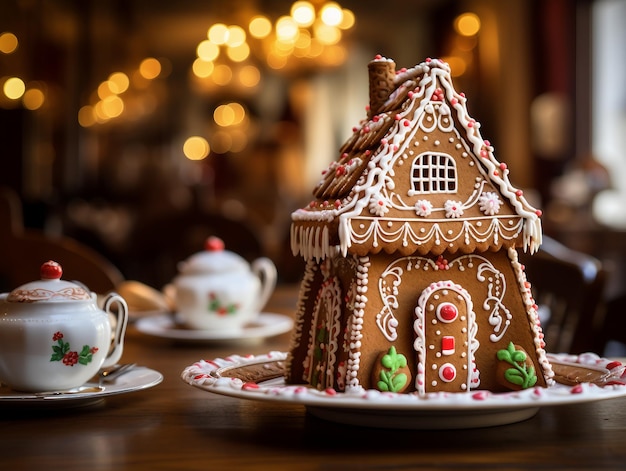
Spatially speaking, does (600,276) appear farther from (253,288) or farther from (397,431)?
(397,431)

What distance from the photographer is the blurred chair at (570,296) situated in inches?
68.3

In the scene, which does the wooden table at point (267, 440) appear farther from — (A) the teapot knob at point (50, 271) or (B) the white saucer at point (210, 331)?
(B) the white saucer at point (210, 331)

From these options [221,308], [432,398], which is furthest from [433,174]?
[221,308]

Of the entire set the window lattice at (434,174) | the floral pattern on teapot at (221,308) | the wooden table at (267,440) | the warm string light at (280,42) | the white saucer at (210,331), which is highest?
→ the warm string light at (280,42)

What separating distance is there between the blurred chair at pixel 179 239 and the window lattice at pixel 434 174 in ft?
6.73

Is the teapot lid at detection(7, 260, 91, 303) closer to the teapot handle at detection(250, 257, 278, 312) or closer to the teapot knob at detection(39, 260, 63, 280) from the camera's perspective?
the teapot knob at detection(39, 260, 63, 280)

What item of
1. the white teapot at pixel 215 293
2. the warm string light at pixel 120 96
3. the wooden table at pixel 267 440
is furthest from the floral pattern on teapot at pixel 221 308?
the warm string light at pixel 120 96

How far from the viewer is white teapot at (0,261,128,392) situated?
107 centimetres

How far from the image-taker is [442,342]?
1003mm

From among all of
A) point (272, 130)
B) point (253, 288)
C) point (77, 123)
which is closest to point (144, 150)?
point (272, 130)

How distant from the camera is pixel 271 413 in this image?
3.43ft

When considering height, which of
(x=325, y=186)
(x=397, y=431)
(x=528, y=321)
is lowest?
(x=397, y=431)

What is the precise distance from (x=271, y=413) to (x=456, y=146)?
368 mm

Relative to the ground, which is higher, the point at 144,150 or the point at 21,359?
the point at 144,150
